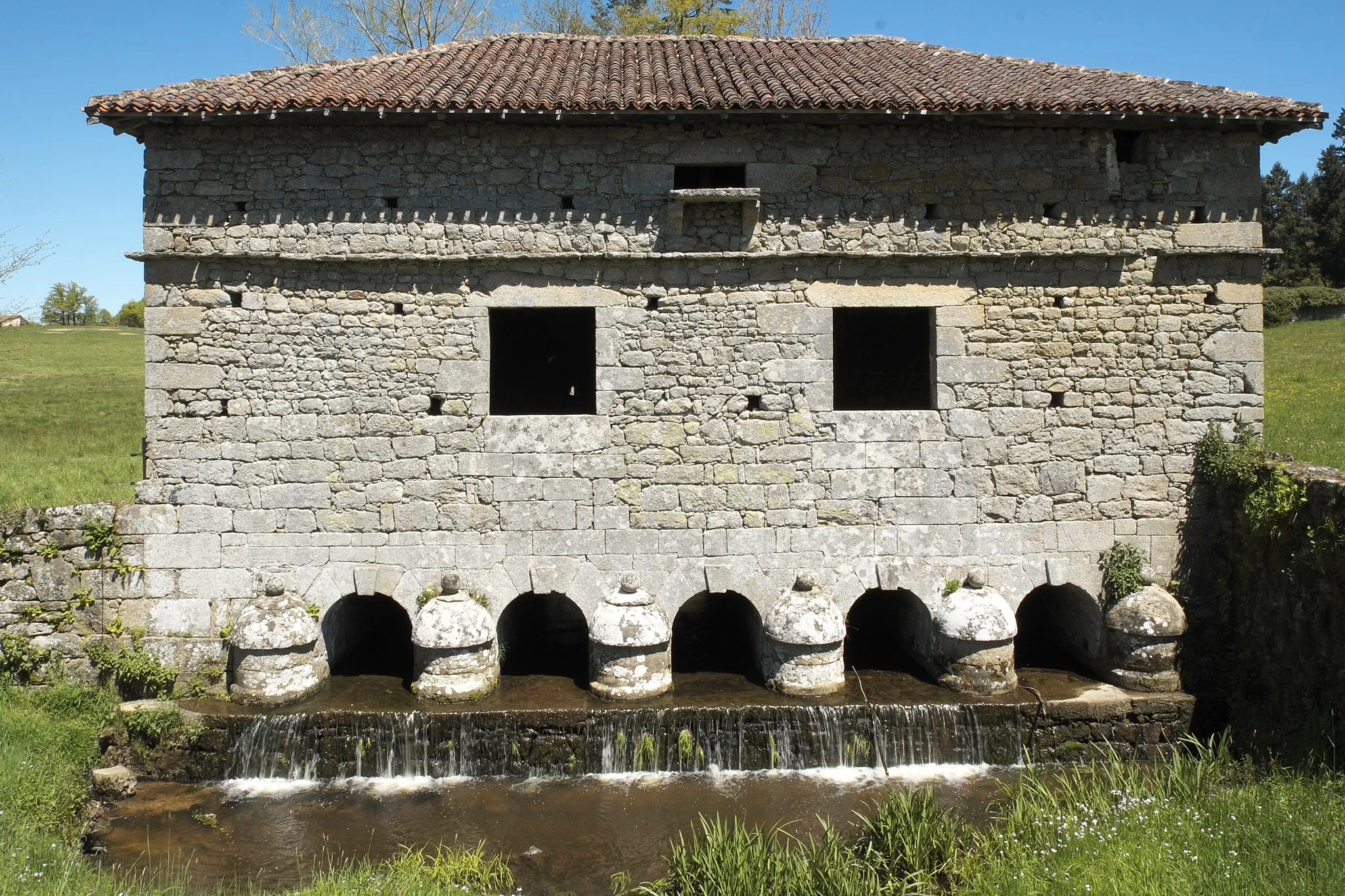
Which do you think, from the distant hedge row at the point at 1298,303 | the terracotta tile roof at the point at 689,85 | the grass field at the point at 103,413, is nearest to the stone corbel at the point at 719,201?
the terracotta tile roof at the point at 689,85

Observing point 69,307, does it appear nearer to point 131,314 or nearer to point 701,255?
point 131,314

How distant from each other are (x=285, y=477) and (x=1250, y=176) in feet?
35.6

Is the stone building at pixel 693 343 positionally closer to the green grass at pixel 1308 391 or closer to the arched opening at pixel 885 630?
the arched opening at pixel 885 630

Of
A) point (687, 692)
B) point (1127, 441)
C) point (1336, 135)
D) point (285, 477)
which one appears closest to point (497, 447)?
point (285, 477)

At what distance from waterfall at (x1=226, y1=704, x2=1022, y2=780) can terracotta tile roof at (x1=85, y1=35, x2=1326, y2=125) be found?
6003 millimetres

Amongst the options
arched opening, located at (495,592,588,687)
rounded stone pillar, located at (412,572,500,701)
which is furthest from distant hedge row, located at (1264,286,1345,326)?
rounded stone pillar, located at (412,572,500,701)

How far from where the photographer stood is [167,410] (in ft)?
28.7

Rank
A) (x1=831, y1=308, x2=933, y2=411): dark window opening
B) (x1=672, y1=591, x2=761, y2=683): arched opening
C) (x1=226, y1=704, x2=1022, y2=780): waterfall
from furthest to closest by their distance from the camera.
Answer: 1. (x1=831, y1=308, x2=933, y2=411): dark window opening
2. (x1=672, y1=591, x2=761, y2=683): arched opening
3. (x1=226, y1=704, x2=1022, y2=780): waterfall

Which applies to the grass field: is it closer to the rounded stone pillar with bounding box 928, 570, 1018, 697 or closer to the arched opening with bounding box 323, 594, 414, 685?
the arched opening with bounding box 323, 594, 414, 685

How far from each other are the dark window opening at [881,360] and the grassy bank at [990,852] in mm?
6755

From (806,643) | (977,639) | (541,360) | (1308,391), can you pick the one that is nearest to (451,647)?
(806,643)

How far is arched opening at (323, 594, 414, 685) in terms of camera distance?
940cm

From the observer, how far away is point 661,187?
8930 millimetres

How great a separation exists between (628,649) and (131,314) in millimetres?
61039
